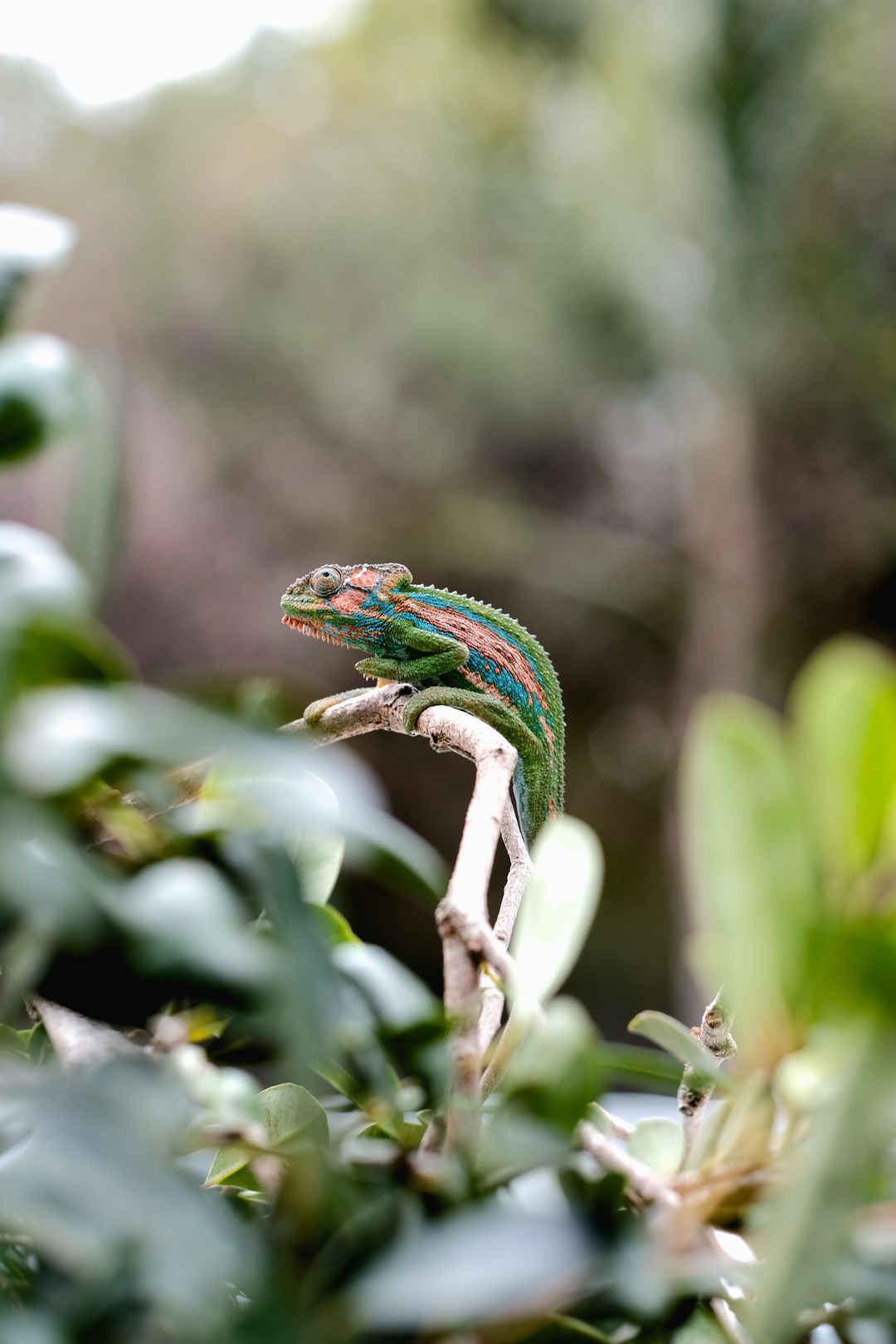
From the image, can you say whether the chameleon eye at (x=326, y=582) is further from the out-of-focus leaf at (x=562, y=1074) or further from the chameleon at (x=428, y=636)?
the out-of-focus leaf at (x=562, y=1074)

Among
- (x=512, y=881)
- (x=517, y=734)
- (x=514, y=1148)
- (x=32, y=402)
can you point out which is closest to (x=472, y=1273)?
(x=514, y=1148)

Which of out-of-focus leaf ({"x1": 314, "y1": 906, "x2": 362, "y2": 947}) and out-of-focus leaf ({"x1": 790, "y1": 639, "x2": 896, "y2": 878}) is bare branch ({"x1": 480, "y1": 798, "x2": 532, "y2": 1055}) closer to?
out-of-focus leaf ({"x1": 314, "y1": 906, "x2": 362, "y2": 947})

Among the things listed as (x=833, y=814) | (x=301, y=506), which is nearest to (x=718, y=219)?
(x=301, y=506)

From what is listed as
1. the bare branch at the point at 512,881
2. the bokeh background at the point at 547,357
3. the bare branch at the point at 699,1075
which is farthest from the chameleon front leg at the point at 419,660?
the bokeh background at the point at 547,357

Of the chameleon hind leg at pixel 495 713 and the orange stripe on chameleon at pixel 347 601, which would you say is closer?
the chameleon hind leg at pixel 495 713

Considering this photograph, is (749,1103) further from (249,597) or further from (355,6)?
(355,6)

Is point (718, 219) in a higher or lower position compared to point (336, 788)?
higher

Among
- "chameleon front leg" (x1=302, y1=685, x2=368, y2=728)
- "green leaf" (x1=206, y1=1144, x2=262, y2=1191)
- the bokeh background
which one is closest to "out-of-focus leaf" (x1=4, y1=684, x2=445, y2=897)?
"green leaf" (x1=206, y1=1144, x2=262, y2=1191)
